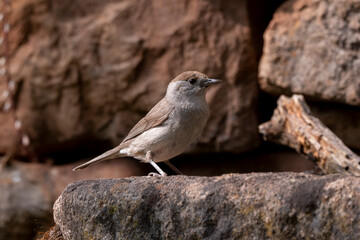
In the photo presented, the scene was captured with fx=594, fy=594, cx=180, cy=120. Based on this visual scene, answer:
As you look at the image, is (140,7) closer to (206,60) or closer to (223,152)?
(206,60)

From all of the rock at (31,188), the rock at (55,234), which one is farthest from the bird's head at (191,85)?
the rock at (31,188)

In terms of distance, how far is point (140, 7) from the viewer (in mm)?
6375

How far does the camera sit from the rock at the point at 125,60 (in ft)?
20.8

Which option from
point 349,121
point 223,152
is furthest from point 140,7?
point 349,121

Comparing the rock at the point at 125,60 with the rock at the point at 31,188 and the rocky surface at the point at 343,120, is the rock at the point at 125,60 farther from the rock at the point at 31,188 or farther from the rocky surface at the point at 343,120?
the rocky surface at the point at 343,120

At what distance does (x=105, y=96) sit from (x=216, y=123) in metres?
1.25

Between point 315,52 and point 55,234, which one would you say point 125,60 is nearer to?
point 315,52

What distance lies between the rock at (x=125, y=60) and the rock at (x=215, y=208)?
293 cm

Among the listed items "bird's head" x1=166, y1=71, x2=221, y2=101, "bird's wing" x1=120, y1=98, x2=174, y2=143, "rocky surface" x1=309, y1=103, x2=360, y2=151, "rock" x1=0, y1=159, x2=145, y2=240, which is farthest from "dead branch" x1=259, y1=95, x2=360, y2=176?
"rock" x1=0, y1=159, x2=145, y2=240

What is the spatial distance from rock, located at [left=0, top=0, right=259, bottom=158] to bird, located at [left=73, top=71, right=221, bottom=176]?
143 centimetres

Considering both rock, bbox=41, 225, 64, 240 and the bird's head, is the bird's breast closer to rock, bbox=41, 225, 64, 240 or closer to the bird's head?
the bird's head

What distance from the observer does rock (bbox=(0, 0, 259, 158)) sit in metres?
6.33

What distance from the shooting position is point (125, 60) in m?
6.41

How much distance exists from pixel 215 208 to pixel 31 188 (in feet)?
13.0
